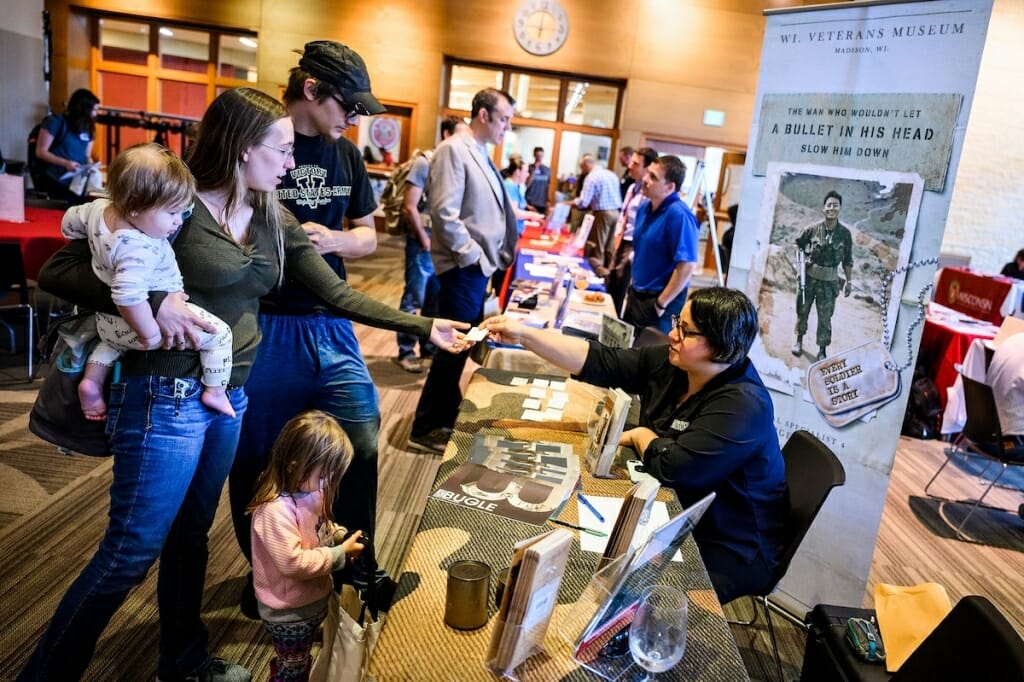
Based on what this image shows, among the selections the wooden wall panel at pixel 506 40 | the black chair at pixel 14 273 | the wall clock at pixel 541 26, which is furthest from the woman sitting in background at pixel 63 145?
the wall clock at pixel 541 26

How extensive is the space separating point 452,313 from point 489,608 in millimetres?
2461

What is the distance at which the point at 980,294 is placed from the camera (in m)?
6.96

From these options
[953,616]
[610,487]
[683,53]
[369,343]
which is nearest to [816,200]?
[610,487]

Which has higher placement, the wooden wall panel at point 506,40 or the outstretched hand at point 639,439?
the wooden wall panel at point 506,40

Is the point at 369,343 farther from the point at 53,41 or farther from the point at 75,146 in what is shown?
the point at 53,41

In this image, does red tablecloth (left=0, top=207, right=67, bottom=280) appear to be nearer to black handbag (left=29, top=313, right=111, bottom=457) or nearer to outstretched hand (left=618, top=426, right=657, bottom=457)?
black handbag (left=29, top=313, right=111, bottom=457)

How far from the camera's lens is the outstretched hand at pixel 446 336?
2.19 metres

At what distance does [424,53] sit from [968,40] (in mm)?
9927

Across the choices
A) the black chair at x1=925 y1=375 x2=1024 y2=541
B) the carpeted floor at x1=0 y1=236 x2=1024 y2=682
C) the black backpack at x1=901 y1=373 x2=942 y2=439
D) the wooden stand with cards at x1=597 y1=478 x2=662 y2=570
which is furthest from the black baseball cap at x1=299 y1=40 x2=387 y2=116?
the black backpack at x1=901 y1=373 x2=942 y2=439

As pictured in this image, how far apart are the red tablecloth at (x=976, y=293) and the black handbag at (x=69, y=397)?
7.15 meters

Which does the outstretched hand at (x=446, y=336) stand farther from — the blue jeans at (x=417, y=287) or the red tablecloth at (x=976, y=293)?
the red tablecloth at (x=976, y=293)

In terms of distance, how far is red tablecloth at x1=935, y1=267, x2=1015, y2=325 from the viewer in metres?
6.55

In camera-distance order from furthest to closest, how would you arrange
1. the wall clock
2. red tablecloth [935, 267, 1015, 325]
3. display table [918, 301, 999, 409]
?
the wall clock, red tablecloth [935, 267, 1015, 325], display table [918, 301, 999, 409]

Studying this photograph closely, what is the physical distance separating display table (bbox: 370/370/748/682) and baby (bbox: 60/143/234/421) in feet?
2.20
